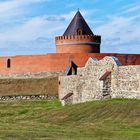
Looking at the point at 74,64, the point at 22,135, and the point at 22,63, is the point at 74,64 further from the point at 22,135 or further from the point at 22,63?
the point at 22,135

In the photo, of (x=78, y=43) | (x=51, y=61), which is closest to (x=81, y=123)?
(x=51, y=61)

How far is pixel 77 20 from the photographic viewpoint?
169 ft

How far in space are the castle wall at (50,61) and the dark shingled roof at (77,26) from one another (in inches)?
197

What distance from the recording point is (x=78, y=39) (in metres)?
50.6

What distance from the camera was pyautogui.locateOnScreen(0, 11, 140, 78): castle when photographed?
152 feet

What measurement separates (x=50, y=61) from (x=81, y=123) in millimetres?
23380

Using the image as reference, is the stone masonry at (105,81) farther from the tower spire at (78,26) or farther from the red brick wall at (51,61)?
the tower spire at (78,26)

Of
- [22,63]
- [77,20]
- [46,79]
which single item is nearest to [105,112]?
[46,79]

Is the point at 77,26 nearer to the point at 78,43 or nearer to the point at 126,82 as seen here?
the point at 78,43

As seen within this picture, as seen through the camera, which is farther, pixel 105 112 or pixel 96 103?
pixel 96 103

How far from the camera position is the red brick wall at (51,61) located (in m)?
46.2

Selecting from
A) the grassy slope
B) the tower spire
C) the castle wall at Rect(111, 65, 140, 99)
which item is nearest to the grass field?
the castle wall at Rect(111, 65, 140, 99)

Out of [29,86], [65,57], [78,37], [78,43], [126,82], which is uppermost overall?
[78,37]

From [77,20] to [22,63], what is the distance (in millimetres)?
7264
